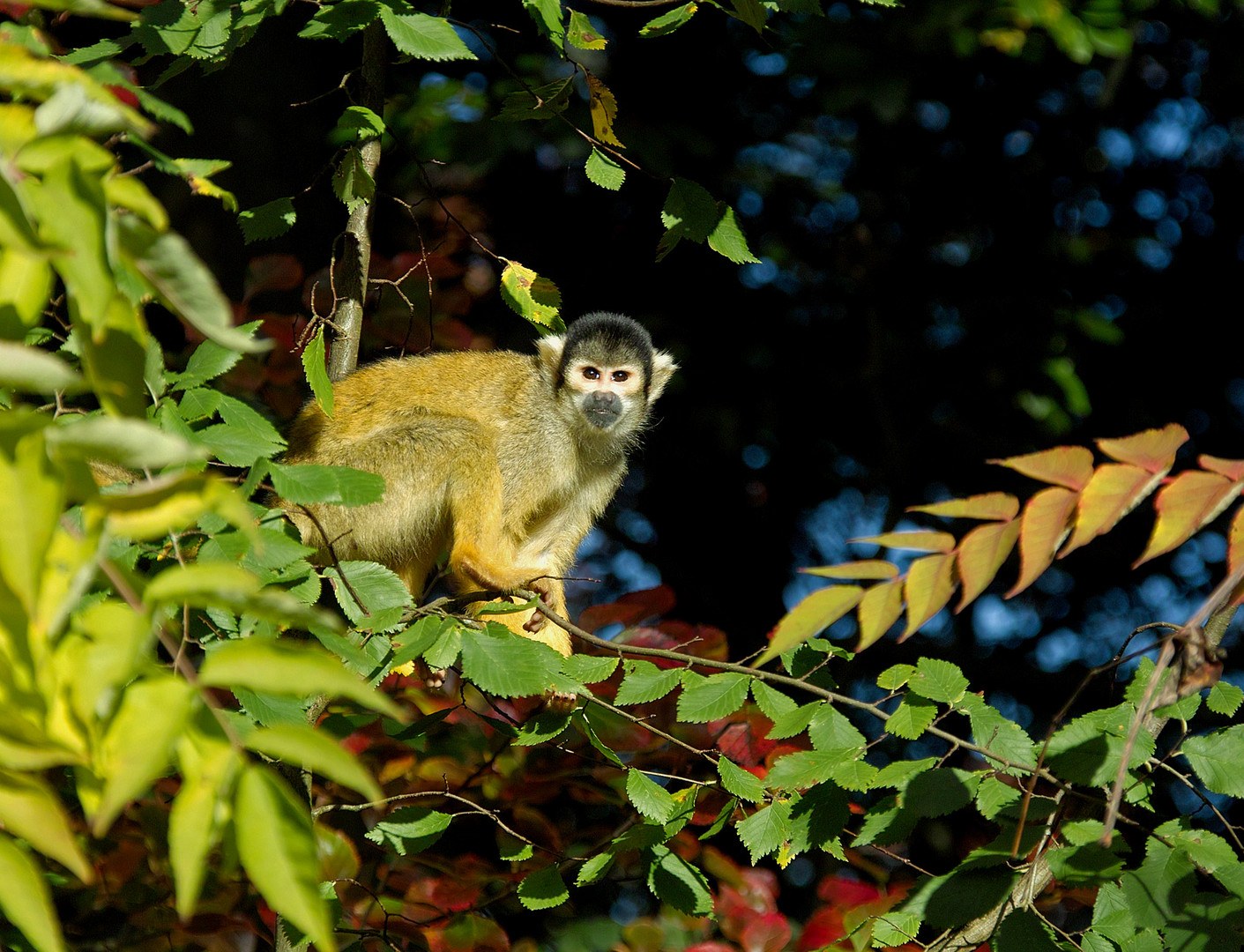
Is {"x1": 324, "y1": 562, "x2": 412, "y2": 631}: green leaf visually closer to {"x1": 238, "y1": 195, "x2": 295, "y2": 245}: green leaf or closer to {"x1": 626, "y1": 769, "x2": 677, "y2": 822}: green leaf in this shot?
{"x1": 626, "y1": 769, "x2": 677, "y2": 822}: green leaf

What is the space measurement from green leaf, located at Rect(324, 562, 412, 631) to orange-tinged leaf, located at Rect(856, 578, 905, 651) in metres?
1.20

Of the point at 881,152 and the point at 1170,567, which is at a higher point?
the point at 881,152

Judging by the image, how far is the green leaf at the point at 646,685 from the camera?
245 centimetres

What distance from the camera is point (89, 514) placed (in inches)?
38.8

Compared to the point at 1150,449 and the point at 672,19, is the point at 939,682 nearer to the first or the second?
the point at 1150,449

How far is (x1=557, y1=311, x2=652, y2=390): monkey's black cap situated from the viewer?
192 inches

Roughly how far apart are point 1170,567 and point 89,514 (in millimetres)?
7381

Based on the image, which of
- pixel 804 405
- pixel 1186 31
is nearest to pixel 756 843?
pixel 804 405

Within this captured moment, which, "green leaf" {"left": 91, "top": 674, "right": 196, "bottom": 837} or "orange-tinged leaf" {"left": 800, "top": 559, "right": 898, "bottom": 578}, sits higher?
"green leaf" {"left": 91, "top": 674, "right": 196, "bottom": 837}

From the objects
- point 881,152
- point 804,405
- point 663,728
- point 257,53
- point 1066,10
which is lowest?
point 804,405

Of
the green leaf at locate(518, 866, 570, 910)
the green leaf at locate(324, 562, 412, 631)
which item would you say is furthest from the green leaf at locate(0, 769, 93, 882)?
the green leaf at locate(518, 866, 570, 910)

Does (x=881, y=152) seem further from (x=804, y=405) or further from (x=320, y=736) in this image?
(x=320, y=736)

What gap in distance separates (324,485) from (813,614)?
44.0 inches

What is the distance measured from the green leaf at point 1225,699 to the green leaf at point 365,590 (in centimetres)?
168
